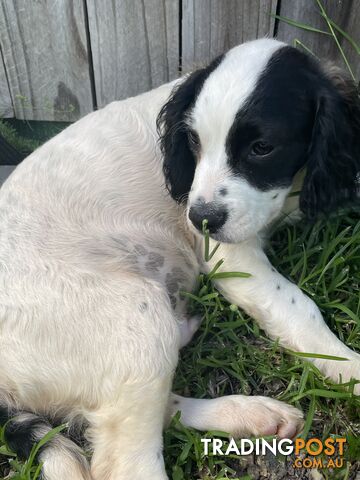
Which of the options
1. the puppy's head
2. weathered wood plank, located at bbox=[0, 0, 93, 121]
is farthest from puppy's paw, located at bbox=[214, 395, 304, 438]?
weathered wood plank, located at bbox=[0, 0, 93, 121]

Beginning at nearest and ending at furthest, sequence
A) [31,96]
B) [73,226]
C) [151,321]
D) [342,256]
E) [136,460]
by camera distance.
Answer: [136,460]
[151,321]
[73,226]
[342,256]
[31,96]

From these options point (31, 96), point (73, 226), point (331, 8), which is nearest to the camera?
point (73, 226)

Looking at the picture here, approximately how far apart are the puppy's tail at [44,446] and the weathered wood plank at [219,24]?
2.26 metres

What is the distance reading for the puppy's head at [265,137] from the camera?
2.44m

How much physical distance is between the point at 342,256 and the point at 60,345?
1.60 metres

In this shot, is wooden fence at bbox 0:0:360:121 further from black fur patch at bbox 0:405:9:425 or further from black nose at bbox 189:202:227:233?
black fur patch at bbox 0:405:9:425

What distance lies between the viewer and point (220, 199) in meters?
2.46

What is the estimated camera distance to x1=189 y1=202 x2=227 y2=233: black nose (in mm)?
2445

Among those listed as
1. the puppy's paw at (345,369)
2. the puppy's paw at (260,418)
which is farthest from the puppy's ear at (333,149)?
the puppy's paw at (260,418)

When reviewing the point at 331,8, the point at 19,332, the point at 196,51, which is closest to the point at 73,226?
the point at 19,332

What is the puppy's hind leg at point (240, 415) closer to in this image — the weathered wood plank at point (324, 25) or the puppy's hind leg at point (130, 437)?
the puppy's hind leg at point (130, 437)

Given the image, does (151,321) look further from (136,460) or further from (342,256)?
(342,256)

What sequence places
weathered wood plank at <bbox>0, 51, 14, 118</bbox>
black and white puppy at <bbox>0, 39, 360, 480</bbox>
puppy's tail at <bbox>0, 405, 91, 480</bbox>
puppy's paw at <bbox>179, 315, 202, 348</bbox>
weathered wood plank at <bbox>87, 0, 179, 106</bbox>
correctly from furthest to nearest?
weathered wood plank at <bbox>0, 51, 14, 118</bbox>, weathered wood plank at <bbox>87, 0, 179, 106</bbox>, puppy's paw at <bbox>179, 315, 202, 348</bbox>, black and white puppy at <bbox>0, 39, 360, 480</bbox>, puppy's tail at <bbox>0, 405, 91, 480</bbox>

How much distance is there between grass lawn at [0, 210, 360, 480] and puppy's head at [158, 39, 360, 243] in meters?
0.53
